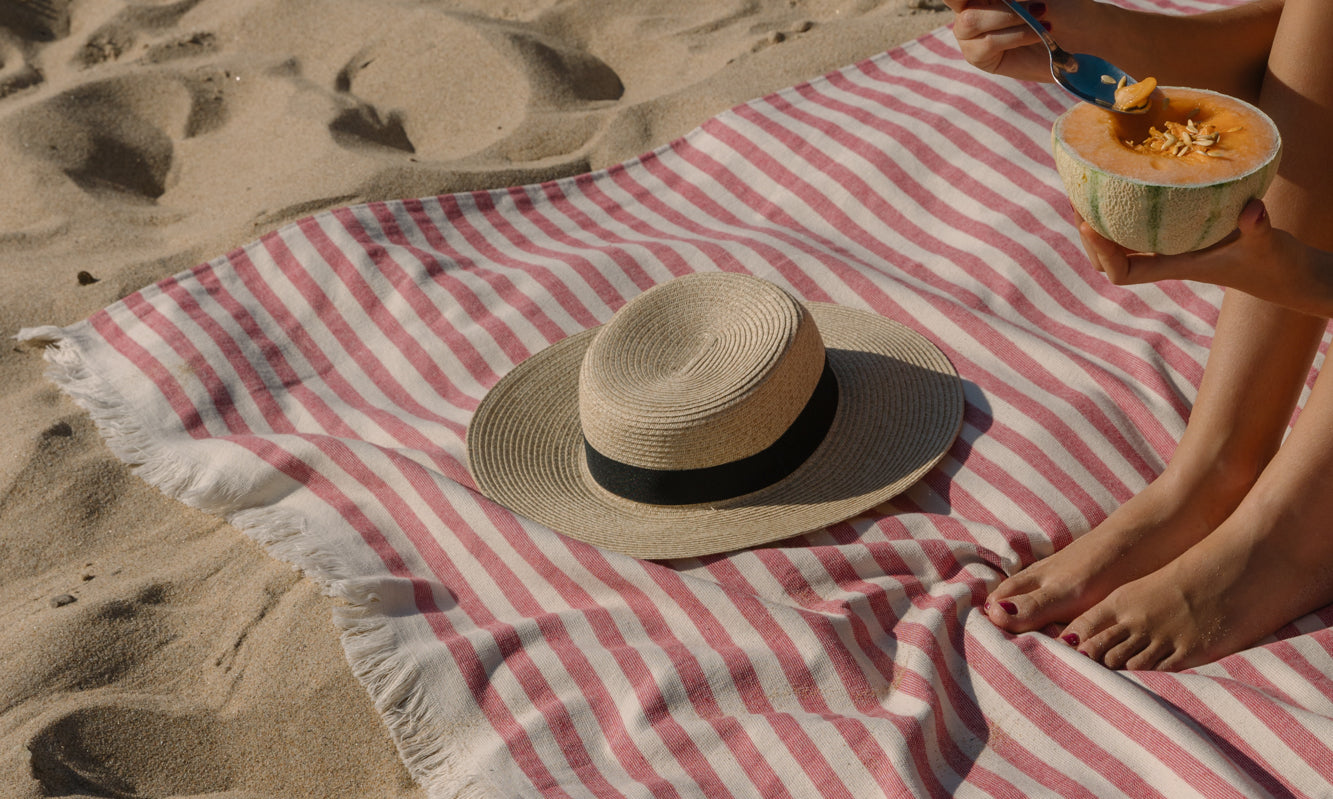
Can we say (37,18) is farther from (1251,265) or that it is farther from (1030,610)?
(1251,265)

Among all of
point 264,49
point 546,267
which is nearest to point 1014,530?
point 546,267

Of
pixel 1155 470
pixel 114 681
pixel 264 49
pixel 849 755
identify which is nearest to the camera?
pixel 849 755

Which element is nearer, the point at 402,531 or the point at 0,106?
the point at 402,531

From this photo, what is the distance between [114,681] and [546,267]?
128 centimetres

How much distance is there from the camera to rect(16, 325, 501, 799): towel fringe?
5.89 ft

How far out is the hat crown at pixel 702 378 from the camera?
2.00 meters

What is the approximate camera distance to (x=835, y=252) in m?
2.80

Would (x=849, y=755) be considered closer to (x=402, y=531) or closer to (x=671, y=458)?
(x=671, y=458)

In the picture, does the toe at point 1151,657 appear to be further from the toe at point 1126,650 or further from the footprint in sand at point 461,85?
the footprint in sand at point 461,85

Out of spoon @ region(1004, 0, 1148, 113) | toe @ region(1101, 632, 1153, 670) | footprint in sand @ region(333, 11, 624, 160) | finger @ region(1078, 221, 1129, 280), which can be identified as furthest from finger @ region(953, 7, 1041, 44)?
footprint in sand @ region(333, 11, 624, 160)

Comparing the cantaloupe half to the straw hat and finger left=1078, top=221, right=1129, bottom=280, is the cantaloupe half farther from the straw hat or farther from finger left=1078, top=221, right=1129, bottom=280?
the straw hat

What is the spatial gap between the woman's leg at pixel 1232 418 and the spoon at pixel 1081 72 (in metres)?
0.27

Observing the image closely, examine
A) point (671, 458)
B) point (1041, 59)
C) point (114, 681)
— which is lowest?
point (114, 681)

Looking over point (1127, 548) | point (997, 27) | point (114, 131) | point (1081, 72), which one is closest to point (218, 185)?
point (114, 131)
